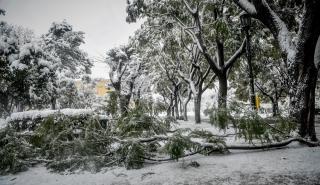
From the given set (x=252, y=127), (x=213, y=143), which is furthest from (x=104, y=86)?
(x=252, y=127)

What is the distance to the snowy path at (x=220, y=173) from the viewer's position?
375 centimetres

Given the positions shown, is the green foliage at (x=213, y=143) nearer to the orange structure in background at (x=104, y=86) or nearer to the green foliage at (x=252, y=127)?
the green foliage at (x=252, y=127)

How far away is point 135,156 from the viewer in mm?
4945

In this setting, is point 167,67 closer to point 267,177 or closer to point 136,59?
point 136,59

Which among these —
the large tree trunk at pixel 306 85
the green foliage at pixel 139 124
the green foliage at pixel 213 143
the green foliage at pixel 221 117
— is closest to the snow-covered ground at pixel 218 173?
the green foliage at pixel 213 143

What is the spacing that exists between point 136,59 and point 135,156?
71.5ft

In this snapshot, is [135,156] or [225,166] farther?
[135,156]

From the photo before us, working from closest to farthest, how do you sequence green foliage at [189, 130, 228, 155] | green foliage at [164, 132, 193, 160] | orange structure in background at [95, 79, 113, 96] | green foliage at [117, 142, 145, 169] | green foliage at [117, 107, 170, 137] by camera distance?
green foliage at [164, 132, 193, 160] < green foliage at [117, 142, 145, 169] < green foliage at [189, 130, 228, 155] < green foliage at [117, 107, 170, 137] < orange structure in background at [95, 79, 113, 96]

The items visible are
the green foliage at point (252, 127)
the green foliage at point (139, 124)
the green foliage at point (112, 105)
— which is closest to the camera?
the green foliage at point (252, 127)

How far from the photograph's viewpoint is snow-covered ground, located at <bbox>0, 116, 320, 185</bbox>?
376 centimetres

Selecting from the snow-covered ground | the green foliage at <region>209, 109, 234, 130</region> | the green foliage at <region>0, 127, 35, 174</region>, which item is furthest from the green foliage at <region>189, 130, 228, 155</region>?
the green foliage at <region>0, 127, 35, 174</region>

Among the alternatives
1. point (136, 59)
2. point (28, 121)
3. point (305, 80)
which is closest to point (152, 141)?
point (305, 80)

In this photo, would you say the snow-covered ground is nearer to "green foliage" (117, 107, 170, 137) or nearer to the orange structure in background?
"green foliage" (117, 107, 170, 137)

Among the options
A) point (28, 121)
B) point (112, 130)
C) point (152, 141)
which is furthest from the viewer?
point (28, 121)
